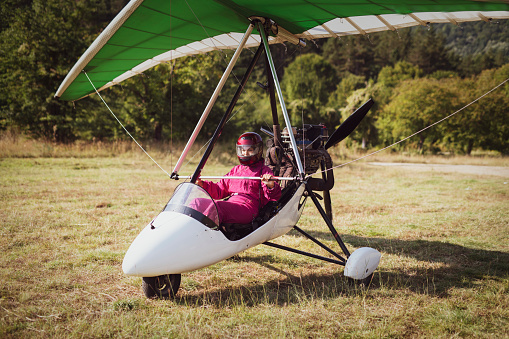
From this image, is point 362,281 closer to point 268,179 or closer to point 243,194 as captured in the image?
point 268,179

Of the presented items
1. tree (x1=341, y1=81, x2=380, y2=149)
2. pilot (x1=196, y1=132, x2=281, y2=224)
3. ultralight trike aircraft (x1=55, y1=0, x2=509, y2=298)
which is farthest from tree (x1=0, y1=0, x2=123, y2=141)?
tree (x1=341, y1=81, x2=380, y2=149)

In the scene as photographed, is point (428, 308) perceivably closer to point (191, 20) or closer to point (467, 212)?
point (191, 20)

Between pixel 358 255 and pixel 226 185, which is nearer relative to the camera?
pixel 358 255

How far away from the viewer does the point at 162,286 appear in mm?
3824

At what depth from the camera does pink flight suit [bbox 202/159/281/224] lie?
166 inches

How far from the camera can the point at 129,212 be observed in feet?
24.5

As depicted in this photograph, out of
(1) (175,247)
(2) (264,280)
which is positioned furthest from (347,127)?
(1) (175,247)

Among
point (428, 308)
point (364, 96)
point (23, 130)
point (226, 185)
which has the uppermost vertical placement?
point (364, 96)

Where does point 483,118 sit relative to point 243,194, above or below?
above

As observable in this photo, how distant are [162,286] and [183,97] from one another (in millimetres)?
20272

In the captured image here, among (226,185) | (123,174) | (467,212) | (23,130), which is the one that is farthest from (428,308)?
(23,130)

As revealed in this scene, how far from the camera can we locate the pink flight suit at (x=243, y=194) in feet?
13.8

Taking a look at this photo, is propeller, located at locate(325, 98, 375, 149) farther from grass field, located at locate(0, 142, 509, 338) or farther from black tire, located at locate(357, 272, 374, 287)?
black tire, located at locate(357, 272, 374, 287)

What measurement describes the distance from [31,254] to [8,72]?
18527mm
